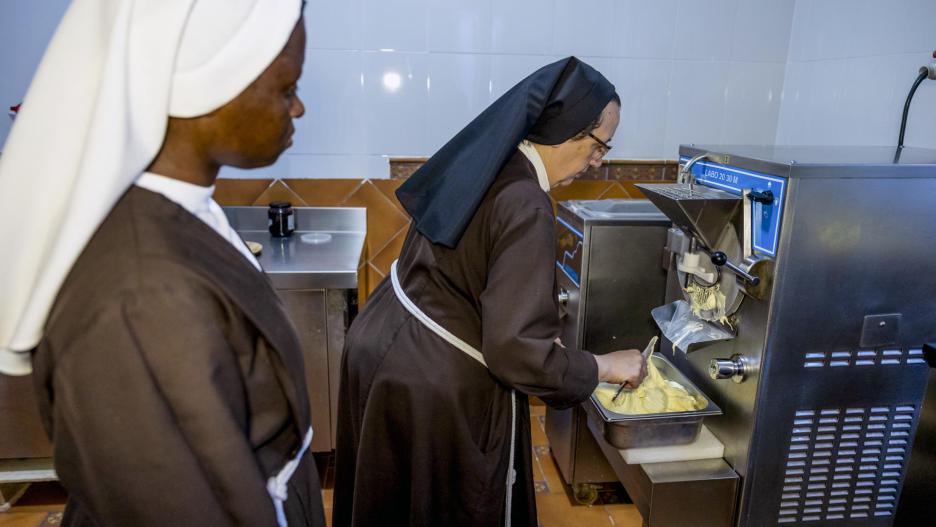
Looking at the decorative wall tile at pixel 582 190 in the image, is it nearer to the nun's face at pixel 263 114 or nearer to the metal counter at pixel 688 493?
Answer: the metal counter at pixel 688 493

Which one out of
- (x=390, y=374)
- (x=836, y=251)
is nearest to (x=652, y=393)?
(x=836, y=251)

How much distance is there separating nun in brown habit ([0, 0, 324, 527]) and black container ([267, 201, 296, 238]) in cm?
164

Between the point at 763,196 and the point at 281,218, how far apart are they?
5.57 feet

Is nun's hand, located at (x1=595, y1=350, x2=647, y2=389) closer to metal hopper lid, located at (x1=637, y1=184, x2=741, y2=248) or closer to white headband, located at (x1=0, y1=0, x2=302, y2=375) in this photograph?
metal hopper lid, located at (x1=637, y1=184, x2=741, y2=248)

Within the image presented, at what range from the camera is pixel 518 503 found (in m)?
Answer: 1.53

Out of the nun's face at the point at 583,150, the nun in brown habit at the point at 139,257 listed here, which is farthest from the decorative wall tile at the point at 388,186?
the nun in brown habit at the point at 139,257

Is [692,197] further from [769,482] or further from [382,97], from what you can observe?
[382,97]

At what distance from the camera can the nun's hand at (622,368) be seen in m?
1.42

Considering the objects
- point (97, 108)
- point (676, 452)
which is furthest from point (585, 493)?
point (97, 108)

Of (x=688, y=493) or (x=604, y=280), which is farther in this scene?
(x=604, y=280)

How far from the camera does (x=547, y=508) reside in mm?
2158

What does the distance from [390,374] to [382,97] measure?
129 cm

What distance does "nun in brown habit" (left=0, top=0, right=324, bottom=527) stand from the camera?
63cm

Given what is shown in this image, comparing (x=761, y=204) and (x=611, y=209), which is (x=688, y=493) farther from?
(x=611, y=209)
